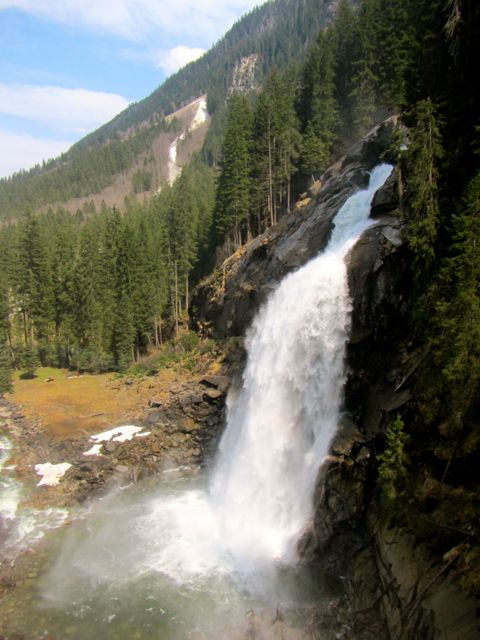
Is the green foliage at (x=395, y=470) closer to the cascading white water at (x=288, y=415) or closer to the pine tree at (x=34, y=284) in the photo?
the cascading white water at (x=288, y=415)

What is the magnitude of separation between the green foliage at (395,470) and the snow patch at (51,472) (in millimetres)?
18911

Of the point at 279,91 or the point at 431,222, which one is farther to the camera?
the point at 279,91

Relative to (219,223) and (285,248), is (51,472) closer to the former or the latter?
(285,248)

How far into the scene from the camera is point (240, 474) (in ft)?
75.0

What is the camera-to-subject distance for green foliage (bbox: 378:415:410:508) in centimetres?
1324

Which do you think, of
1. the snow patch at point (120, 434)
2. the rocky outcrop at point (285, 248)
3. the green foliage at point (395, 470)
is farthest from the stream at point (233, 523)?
the green foliage at point (395, 470)

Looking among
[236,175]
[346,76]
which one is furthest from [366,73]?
[236,175]

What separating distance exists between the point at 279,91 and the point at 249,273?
23450mm

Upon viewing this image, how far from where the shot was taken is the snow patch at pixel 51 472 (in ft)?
82.1

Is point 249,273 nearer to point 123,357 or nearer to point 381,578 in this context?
point 123,357

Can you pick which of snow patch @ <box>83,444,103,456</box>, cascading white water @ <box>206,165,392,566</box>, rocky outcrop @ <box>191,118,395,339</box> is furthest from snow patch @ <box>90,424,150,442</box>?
rocky outcrop @ <box>191,118,395,339</box>

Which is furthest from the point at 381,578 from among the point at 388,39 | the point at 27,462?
the point at 388,39

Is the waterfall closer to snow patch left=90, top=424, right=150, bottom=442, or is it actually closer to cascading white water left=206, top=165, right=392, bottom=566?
cascading white water left=206, top=165, right=392, bottom=566

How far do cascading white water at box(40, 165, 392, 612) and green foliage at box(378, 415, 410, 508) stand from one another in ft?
16.2
